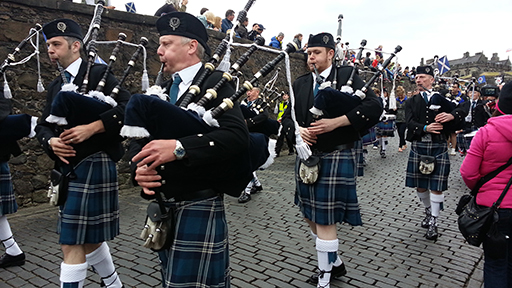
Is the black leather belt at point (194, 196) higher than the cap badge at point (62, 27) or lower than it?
lower

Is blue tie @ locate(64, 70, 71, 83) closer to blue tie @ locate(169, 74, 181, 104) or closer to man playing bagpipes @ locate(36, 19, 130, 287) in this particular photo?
man playing bagpipes @ locate(36, 19, 130, 287)

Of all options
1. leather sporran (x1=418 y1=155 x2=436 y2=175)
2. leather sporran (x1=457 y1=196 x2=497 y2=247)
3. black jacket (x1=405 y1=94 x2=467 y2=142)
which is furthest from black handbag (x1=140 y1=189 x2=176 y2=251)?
black jacket (x1=405 y1=94 x2=467 y2=142)

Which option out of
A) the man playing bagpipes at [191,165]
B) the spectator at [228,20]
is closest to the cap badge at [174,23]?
the man playing bagpipes at [191,165]

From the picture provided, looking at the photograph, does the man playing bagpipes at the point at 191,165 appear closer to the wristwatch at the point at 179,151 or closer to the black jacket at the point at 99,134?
the wristwatch at the point at 179,151

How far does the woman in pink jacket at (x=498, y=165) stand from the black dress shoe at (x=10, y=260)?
13.5 ft

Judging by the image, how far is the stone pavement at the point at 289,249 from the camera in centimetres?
331

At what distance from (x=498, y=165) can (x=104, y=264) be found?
2998 mm

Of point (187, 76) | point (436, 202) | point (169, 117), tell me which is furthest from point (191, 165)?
point (436, 202)

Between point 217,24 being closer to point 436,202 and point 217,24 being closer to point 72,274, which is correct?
point 436,202

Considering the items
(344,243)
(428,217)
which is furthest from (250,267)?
(428,217)

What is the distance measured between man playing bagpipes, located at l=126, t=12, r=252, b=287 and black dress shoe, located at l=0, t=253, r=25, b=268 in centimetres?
238

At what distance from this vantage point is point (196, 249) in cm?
185

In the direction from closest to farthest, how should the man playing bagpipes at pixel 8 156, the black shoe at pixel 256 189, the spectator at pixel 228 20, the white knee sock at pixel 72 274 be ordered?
the white knee sock at pixel 72 274 → the man playing bagpipes at pixel 8 156 → the black shoe at pixel 256 189 → the spectator at pixel 228 20

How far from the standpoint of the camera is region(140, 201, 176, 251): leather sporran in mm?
1818
